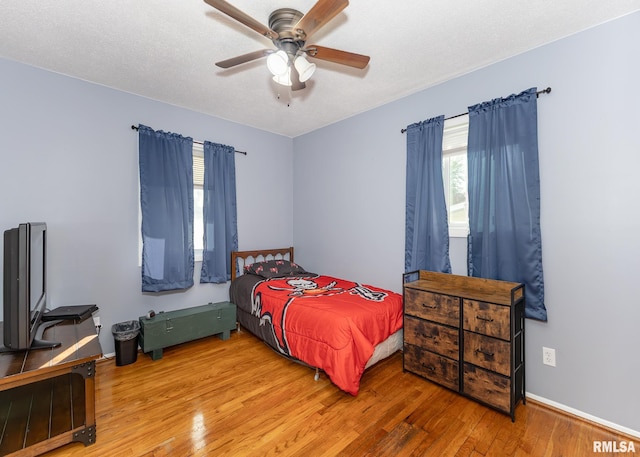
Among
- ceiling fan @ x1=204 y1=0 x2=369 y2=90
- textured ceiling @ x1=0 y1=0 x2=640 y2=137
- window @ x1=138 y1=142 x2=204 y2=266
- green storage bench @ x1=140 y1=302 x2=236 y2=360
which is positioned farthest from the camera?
window @ x1=138 y1=142 x2=204 y2=266

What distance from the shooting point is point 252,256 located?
4016 millimetres

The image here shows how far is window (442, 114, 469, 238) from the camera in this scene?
8.73ft

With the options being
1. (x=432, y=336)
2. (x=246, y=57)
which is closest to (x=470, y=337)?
(x=432, y=336)

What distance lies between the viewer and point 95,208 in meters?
2.85

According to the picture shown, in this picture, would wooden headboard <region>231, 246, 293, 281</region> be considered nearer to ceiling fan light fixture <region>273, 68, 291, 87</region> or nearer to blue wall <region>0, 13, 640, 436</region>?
blue wall <region>0, 13, 640, 436</region>

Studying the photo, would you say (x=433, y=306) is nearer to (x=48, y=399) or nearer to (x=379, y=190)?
(x=379, y=190)

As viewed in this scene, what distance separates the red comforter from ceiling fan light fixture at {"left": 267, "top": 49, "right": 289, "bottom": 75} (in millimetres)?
1848

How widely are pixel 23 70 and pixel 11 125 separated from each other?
0.49 meters

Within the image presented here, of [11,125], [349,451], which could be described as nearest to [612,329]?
[349,451]

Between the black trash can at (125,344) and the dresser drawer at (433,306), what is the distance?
2602mm

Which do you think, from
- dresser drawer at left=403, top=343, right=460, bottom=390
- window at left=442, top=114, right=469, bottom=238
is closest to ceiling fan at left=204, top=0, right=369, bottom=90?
window at left=442, top=114, right=469, bottom=238

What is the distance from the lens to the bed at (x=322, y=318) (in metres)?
2.30

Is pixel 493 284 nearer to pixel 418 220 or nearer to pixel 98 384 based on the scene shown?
pixel 418 220

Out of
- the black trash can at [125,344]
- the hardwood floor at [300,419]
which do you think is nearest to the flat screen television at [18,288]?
the hardwood floor at [300,419]
